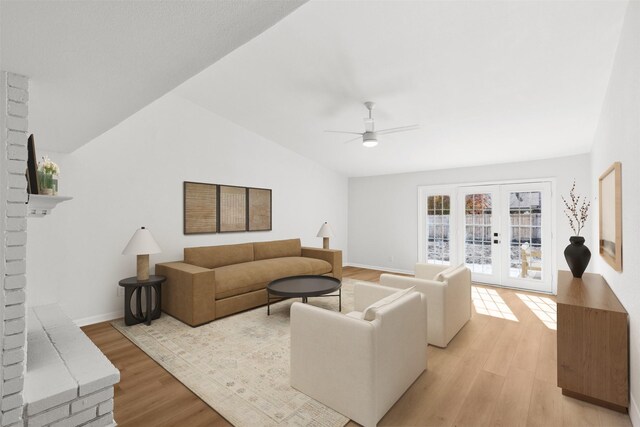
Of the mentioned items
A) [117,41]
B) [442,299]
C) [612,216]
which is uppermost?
[117,41]

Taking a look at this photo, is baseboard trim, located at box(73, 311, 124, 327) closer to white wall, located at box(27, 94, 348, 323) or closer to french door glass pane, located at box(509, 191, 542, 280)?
white wall, located at box(27, 94, 348, 323)

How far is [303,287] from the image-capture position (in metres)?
3.62

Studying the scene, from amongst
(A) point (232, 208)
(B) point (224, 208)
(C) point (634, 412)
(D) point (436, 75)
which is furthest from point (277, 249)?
(C) point (634, 412)

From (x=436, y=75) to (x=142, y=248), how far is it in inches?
146

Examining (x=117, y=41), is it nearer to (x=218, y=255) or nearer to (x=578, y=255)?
(x=218, y=255)

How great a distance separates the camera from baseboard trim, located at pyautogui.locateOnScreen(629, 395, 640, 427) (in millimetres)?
1680

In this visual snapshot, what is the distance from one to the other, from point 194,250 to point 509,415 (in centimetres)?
384

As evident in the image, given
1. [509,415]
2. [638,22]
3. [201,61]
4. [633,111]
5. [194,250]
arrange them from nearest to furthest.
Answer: [201,61] < [638,22] < [633,111] < [509,415] < [194,250]

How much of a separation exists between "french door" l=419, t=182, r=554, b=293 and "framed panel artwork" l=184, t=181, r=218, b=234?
162 inches

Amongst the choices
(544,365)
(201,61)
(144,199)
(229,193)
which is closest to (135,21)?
(201,61)

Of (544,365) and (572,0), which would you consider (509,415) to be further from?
(572,0)

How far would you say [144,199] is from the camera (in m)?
3.89

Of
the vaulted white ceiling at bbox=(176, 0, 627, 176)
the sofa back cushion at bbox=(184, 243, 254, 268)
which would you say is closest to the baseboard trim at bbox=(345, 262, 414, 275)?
the vaulted white ceiling at bbox=(176, 0, 627, 176)

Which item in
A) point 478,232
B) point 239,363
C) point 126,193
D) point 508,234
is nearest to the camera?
point 239,363
